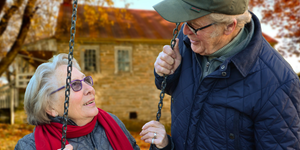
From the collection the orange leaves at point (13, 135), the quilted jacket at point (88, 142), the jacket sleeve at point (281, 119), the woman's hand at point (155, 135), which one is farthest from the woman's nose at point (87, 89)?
the orange leaves at point (13, 135)

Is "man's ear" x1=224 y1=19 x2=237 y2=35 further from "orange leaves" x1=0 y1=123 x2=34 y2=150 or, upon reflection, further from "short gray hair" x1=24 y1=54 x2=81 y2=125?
"orange leaves" x1=0 y1=123 x2=34 y2=150

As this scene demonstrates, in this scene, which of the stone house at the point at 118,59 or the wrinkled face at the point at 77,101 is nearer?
the wrinkled face at the point at 77,101

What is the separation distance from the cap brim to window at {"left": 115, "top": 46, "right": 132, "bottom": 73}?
11.1 metres

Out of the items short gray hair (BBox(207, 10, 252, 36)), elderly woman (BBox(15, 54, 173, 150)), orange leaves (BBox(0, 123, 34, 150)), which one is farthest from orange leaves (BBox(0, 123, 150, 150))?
short gray hair (BBox(207, 10, 252, 36))

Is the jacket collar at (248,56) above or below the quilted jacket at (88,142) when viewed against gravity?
above

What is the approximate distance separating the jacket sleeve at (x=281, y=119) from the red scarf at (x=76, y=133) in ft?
4.55

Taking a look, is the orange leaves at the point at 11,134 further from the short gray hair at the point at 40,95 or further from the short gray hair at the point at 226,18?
the short gray hair at the point at 226,18

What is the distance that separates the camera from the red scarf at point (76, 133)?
2.04 meters

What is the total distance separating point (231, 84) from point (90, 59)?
453 inches

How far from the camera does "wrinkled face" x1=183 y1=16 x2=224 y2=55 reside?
5.42ft

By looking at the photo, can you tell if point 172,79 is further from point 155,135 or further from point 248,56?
point 248,56

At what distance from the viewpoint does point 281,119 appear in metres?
1.55

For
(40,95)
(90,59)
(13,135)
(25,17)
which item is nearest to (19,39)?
(25,17)

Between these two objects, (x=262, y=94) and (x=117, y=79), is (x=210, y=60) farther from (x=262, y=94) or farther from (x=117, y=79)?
(x=117, y=79)
